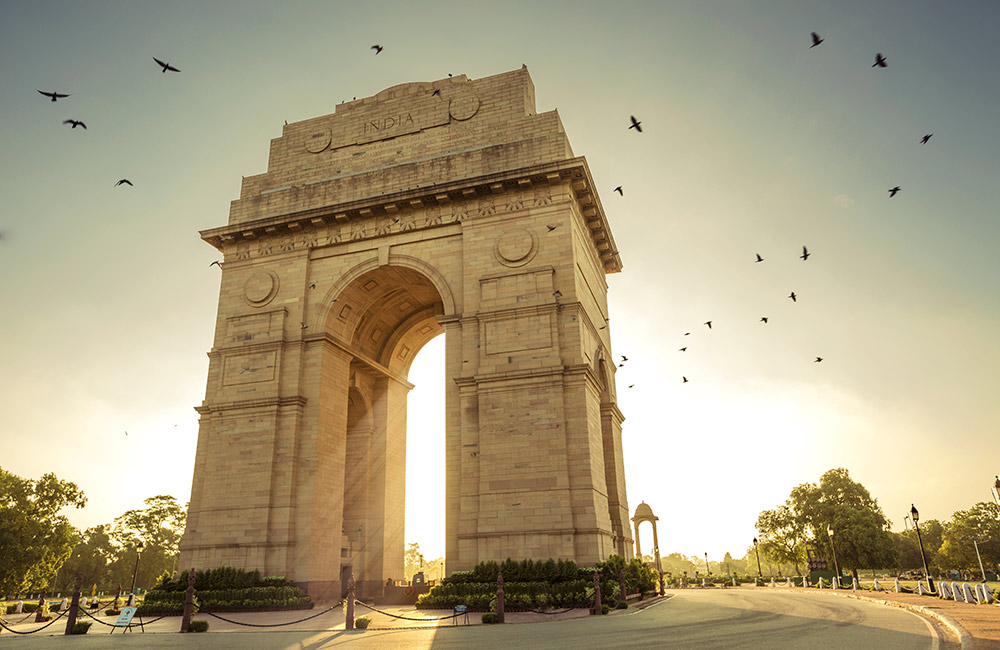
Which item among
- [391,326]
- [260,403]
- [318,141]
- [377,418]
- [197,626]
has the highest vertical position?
[318,141]

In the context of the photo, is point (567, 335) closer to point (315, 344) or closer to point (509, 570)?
point (509, 570)

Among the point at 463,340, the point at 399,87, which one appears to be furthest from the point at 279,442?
the point at 399,87

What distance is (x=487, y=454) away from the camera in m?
21.6

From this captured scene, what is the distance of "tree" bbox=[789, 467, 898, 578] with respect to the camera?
2256 inches

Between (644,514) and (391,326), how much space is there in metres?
21.4

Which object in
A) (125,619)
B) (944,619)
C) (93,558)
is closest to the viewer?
(944,619)

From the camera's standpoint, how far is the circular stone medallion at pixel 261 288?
26938mm

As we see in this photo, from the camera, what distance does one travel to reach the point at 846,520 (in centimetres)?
5938

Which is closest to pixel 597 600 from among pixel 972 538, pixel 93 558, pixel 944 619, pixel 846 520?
pixel 944 619

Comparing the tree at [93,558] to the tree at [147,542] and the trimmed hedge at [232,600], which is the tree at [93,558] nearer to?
the tree at [147,542]

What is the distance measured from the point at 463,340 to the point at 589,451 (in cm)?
627

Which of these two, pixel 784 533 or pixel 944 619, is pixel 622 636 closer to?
pixel 944 619

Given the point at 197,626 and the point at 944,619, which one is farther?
the point at 197,626

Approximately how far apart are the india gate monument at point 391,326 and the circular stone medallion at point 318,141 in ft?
0.57
